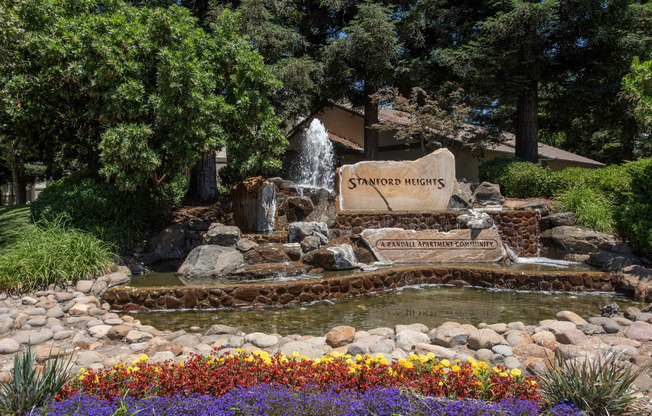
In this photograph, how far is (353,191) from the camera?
13.1 metres

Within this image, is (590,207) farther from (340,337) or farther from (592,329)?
(340,337)

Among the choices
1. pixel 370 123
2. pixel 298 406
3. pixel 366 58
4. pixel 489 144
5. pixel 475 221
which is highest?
pixel 366 58

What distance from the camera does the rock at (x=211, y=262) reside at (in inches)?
382

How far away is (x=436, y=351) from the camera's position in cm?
461

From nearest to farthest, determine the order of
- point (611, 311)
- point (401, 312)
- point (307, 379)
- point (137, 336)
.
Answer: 1. point (307, 379)
2. point (137, 336)
3. point (611, 311)
4. point (401, 312)

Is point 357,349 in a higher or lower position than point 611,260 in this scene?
lower

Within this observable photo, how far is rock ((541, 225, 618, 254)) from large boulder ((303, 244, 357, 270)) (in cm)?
591

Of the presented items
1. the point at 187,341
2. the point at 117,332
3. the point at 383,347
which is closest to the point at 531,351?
the point at 383,347

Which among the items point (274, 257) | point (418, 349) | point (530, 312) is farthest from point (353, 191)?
point (418, 349)

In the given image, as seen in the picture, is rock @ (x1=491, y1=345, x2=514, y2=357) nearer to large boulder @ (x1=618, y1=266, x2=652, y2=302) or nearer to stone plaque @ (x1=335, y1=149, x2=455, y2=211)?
large boulder @ (x1=618, y1=266, x2=652, y2=302)

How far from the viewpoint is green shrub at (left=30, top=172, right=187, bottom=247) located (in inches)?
441

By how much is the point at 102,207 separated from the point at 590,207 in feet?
45.1

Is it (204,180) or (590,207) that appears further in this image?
(204,180)

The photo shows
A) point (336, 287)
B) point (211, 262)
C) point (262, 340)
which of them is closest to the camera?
point (262, 340)
